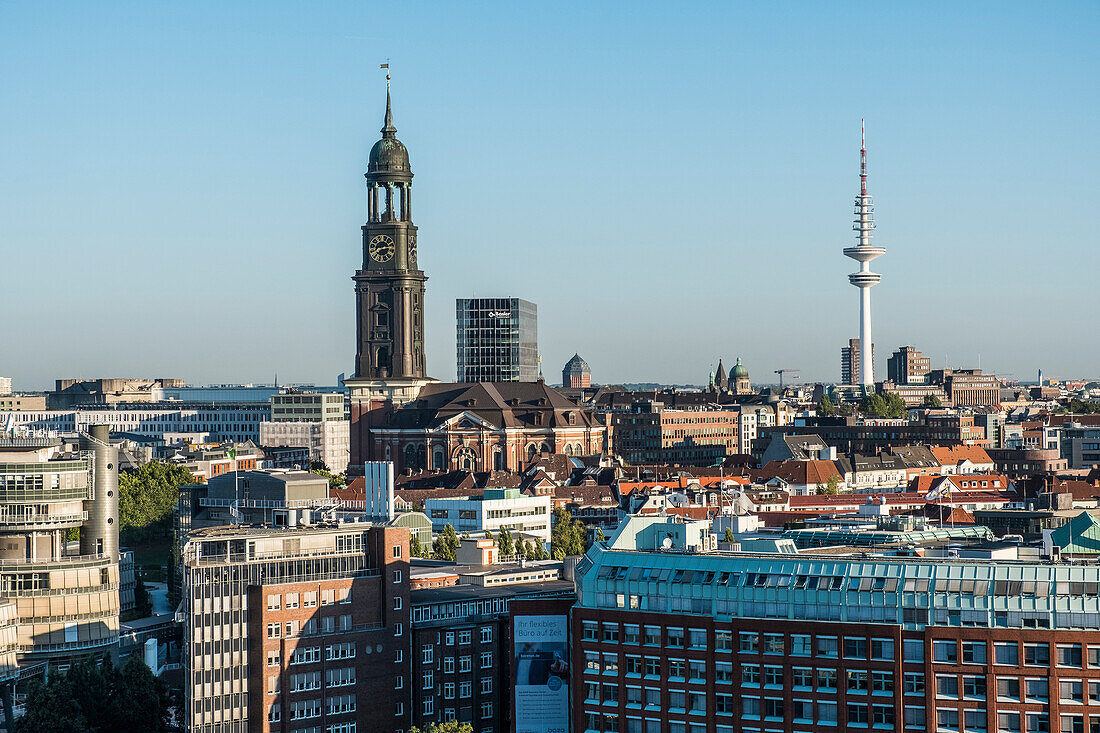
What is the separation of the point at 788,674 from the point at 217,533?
3018cm

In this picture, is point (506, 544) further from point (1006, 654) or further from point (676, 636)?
point (1006, 654)

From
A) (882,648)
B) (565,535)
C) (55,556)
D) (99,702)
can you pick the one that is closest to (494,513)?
(565,535)

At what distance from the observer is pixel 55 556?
111562 mm

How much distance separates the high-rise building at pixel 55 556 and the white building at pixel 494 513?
3855 cm

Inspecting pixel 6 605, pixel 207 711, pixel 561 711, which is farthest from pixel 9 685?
pixel 561 711

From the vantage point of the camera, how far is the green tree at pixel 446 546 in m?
Result: 131

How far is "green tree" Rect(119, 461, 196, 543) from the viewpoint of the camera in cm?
16312

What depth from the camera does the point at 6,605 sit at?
103m

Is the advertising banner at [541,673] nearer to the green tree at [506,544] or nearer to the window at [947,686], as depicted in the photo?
the window at [947,686]

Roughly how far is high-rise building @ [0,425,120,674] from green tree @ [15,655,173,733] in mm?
13379

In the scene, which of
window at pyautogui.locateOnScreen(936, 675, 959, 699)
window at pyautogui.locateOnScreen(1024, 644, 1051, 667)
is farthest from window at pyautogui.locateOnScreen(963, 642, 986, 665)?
window at pyautogui.locateOnScreen(1024, 644, 1051, 667)

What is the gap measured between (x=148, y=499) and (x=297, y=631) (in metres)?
87.7

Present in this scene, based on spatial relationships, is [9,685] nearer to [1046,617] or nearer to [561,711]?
[561,711]

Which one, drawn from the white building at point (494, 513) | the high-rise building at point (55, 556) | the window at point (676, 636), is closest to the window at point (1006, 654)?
the window at point (676, 636)
